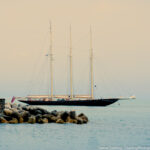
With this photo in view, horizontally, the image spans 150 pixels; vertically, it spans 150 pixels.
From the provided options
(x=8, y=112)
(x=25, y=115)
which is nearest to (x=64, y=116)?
(x=25, y=115)

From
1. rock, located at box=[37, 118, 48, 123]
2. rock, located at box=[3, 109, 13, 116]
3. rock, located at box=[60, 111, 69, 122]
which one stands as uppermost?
rock, located at box=[3, 109, 13, 116]

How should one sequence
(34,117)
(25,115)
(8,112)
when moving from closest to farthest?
1. (34,117)
2. (8,112)
3. (25,115)

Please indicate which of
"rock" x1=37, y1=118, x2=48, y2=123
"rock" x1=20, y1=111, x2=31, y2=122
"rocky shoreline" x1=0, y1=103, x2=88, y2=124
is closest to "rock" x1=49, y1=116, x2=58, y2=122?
"rocky shoreline" x1=0, y1=103, x2=88, y2=124

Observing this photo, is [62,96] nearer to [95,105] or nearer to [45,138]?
[95,105]

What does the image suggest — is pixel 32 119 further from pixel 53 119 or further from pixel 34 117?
pixel 53 119

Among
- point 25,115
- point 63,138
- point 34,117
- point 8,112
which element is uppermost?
point 8,112

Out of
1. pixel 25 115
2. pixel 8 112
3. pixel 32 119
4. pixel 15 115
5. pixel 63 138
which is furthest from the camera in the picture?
pixel 25 115

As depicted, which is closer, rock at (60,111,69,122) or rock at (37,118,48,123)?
rock at (37,118,48,123)

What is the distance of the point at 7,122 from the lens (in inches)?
1565

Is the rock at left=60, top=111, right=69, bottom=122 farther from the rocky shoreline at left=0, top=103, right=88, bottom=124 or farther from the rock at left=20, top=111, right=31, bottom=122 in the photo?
the rock at left=20, top=111, right=31, bottom=122

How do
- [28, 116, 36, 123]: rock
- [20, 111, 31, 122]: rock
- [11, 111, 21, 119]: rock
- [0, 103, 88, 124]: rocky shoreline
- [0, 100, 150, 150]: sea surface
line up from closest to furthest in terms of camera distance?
[0, 100, 150, 150]: sea surface → [28, 116, 36, 123]: rock → [0, 103, 88, 124]: rocky shoreline → [11, 111, 21, 119]: rock → [20, 111, 31, 122]: rock

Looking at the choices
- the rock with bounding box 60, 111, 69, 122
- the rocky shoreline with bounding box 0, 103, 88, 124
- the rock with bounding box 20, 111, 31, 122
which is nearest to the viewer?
the rocky shoreline with bounding box 0, 103, 88, 124

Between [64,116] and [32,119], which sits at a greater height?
[64,116]

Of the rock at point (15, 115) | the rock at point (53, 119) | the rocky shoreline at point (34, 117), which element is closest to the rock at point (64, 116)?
the rocky shoreline at point (34, 117)
